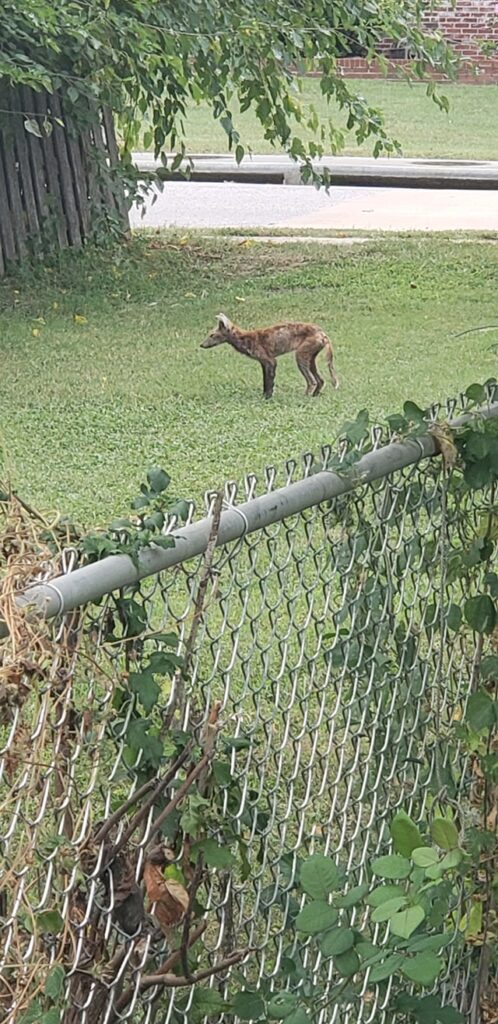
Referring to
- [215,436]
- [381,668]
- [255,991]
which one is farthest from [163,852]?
[215,436]

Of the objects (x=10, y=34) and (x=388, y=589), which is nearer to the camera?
(x=388, y=589)

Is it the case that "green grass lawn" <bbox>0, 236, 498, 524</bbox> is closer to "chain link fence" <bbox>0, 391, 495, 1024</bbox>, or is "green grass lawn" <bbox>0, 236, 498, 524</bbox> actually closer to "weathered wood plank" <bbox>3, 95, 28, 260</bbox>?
"weathered wood plank" <bbox>3, 95, 28, 260</bbox>

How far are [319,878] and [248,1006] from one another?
23 cm

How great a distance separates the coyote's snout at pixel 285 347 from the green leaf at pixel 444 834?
20.1ft

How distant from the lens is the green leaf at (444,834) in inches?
108

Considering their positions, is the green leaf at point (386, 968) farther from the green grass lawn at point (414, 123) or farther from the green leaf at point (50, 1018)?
the green grass lawn at point (414, 123)

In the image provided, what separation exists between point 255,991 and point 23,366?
7.38 metres

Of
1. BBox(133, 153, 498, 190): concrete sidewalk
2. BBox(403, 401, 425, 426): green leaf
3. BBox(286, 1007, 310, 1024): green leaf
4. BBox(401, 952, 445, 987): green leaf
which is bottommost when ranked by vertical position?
BBox(286, 1007, 310, 1024): green leaf

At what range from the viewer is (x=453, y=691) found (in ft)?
10.9

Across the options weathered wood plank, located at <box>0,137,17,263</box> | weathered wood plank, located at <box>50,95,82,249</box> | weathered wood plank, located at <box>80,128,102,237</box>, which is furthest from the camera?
weathered wood plank, located at <box>80,128,102,237</box>

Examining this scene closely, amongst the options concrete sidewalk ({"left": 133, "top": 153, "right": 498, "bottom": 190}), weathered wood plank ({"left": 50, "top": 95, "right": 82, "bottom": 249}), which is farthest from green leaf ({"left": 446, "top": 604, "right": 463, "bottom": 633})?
concrete sidewalk ({"left": 133, "top": 153, "right": 498, "bottom": 190})

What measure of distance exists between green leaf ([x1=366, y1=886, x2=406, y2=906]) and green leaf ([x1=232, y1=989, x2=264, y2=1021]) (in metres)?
0.24

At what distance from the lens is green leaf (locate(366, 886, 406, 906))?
259 cm

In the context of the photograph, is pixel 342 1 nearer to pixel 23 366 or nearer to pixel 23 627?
pixel 23 366
